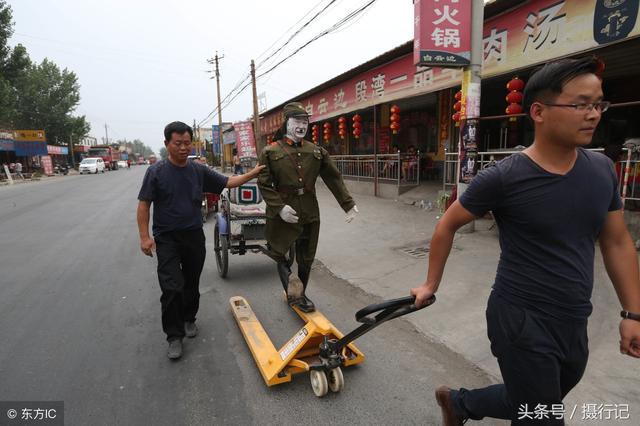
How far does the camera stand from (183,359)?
123 inches

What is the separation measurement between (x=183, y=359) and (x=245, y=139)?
58.3 ft

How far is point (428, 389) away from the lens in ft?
8.80

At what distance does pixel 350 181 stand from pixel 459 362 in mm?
11282

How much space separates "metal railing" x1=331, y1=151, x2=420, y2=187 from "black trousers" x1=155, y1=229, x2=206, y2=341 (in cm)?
831

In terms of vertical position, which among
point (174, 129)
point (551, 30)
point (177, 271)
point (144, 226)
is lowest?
point (177, 271)

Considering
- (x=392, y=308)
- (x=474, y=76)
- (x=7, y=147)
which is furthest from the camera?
(x=7, y=147)

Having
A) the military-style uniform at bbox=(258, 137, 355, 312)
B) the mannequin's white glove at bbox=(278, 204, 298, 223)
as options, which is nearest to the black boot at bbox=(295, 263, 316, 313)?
the military-style uniform at bbox=(258, 137, 355, 312)

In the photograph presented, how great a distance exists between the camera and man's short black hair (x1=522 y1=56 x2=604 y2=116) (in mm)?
1365

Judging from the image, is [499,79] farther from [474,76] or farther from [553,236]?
[553,236]

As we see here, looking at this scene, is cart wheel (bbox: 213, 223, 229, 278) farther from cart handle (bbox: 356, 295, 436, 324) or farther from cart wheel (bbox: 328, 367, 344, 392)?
cart handle (bbox: 356, 295, 436, 324)

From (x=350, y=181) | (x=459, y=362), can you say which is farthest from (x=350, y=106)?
(x=459, y=362)

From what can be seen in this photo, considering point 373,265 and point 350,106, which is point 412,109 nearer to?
point 350,106

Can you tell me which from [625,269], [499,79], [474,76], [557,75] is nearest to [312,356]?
[625,269]

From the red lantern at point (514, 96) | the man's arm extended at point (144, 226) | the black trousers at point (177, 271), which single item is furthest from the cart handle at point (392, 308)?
the red lantern at point (514, 96)
